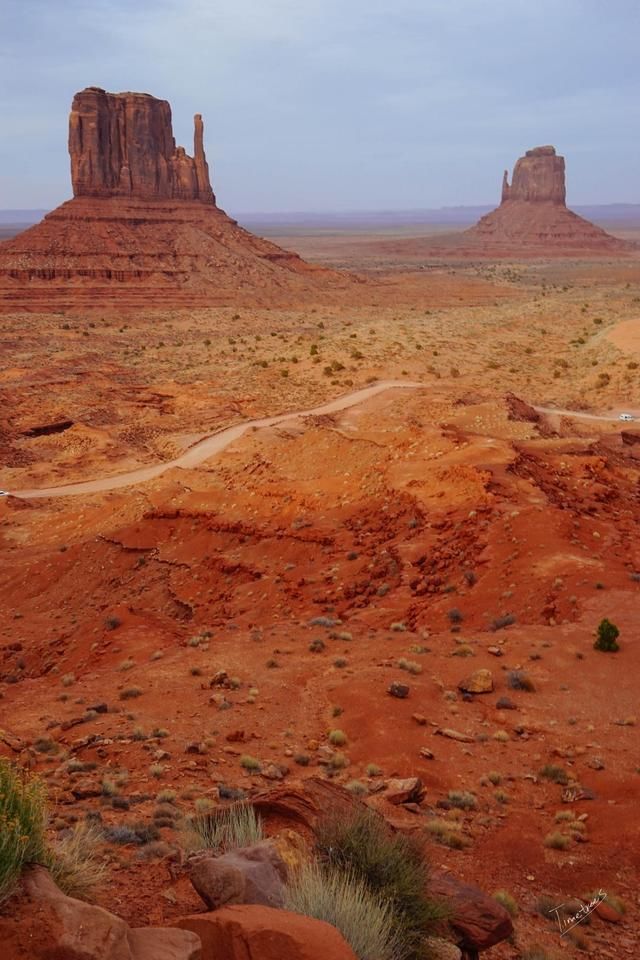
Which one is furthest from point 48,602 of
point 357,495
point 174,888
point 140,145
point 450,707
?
point 140,145

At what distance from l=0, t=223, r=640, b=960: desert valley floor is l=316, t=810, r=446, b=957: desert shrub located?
1.04 meters

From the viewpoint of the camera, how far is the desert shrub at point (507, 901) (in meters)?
7.60

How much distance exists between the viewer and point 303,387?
42656 mm

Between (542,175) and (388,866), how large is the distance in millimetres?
191475

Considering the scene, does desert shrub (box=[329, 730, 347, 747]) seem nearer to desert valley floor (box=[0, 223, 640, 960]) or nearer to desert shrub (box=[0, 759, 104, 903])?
desert valley floor (box=[0, 223, 640, 960])

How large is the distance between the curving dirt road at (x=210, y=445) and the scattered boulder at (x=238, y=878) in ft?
75.9

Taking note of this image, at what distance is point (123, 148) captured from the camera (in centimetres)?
9919

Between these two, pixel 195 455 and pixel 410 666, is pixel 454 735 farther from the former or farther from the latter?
pixel 195 455

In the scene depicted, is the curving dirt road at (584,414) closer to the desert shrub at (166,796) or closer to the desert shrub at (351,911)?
the desert shrub at (166,796)

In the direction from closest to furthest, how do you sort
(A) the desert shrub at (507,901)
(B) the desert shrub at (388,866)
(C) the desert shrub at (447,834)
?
(B) the desert shrub at (388,866) < (A) the desert shrub at (507,901) < (C) the desert shrub at (447,834)

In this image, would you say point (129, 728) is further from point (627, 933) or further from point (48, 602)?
point (48, 602)

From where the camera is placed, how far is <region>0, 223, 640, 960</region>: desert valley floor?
9477 mm

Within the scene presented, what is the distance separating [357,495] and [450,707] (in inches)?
412

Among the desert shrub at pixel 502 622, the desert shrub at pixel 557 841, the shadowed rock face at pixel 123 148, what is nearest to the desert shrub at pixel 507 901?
the desert shrub at pixel 557 841
